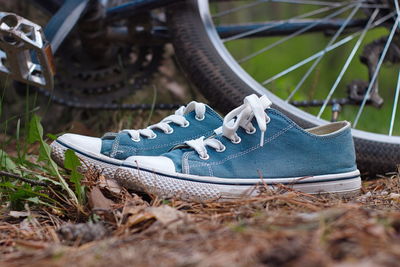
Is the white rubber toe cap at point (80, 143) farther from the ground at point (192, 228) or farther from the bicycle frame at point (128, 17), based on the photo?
the bicycle frame at point (128, 17)

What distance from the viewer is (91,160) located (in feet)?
4.29

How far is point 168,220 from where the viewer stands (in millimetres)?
958

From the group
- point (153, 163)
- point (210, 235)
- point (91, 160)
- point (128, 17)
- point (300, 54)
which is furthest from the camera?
point (300, 54)

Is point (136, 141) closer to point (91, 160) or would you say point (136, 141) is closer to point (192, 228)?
point (91, 160)

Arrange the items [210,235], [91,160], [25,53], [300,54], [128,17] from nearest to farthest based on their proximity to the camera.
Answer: [210,235] → [91,160] → [25,53] → [128,17] → [300,54]

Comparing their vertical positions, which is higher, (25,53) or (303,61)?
(25,53)

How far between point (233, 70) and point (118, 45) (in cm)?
58

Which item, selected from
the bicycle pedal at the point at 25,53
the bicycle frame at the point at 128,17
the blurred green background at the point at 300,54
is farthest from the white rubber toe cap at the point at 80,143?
the blurred green background at the point at 300,54

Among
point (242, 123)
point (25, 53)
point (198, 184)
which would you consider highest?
point (25, 53)

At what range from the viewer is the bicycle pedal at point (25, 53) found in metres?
1.48

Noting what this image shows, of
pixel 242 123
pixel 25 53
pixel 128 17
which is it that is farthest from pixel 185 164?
pixel 128 17

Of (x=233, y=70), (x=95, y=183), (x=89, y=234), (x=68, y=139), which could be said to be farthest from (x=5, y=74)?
(x=89, y=234)

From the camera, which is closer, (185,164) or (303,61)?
(185,164)

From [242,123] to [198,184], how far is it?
166mm
